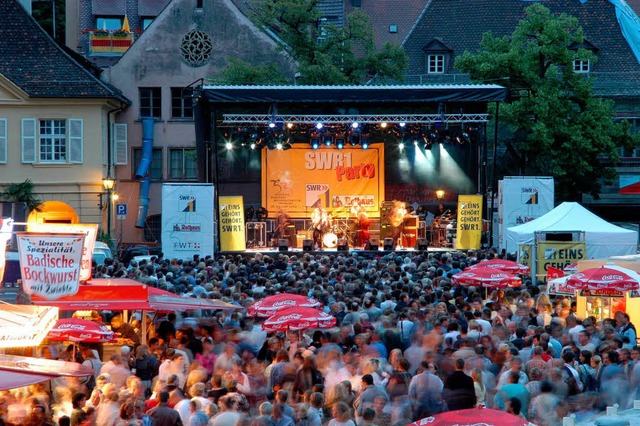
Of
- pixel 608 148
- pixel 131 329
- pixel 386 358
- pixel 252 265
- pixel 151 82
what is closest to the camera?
pixel 386 358

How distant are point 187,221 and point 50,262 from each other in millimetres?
17982

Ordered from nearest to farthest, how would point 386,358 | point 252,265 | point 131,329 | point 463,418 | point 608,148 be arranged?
point 463,418
point 386,358
point 131,329
point 252,265
point 608,148

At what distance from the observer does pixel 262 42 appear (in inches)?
1836

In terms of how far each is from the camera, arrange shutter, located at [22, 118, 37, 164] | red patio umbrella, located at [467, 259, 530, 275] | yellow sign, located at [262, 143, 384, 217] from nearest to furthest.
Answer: red patio umbrella, located at [467, 259, 530, 275], yellow sign, located at [262, 143, 384, 217], shutter, located at [22, 118, 37, 164]

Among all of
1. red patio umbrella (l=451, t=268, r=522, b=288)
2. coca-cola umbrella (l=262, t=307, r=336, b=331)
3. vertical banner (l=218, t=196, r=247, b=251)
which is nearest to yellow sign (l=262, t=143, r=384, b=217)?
vertical banner (l=218, t=196, r=247, b=251)

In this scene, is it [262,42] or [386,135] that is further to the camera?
[262,42]

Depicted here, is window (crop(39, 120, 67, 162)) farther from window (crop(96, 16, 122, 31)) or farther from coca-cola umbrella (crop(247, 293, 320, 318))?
coca-cola umbrella (crop(247, 293, 320, 318))

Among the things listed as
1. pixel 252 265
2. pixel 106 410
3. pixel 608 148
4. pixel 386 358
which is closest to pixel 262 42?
pixel 608 148

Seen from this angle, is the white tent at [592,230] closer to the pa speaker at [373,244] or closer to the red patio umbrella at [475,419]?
the pa speaker at [373,244]

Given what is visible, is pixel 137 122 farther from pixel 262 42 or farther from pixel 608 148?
pixel 608 148

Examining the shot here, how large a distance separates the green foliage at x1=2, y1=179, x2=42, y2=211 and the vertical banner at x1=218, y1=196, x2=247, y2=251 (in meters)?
10.1

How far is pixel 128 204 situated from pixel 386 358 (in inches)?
1263

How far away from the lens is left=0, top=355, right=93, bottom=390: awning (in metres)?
10.6

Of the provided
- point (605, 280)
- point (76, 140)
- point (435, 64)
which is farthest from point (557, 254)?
point (435, 64)
